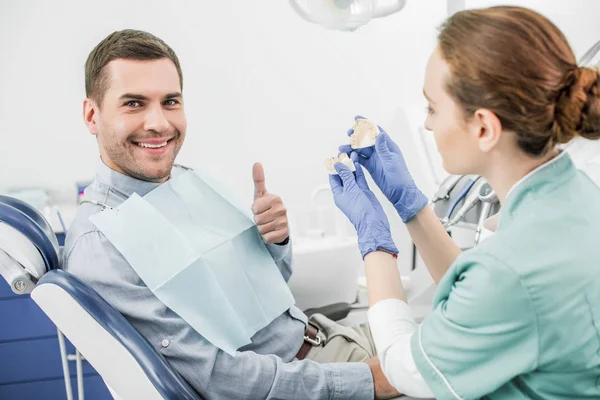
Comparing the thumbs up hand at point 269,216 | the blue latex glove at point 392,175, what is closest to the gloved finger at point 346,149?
the blue latex glove at point 392,175

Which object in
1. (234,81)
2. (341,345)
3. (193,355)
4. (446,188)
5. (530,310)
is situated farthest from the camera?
(234,81)

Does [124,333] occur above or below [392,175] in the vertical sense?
below

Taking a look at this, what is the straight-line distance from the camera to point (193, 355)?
113 centimetres

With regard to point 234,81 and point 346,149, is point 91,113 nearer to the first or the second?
point 346,149

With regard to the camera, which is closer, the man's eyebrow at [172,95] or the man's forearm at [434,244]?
the man's forearm at [434,244]

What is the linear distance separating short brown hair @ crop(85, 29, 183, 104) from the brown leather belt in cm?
78

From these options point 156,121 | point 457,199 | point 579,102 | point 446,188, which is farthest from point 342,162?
point 446,188

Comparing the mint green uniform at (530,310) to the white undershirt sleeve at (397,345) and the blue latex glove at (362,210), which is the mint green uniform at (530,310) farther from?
the blue latex glove at (362,210)

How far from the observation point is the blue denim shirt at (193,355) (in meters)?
1.13

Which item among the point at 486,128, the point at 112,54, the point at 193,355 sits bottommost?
the point at 193,355

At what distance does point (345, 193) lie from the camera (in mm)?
1217

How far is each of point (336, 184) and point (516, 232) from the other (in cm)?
52

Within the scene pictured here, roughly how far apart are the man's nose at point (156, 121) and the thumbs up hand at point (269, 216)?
0.24 meters

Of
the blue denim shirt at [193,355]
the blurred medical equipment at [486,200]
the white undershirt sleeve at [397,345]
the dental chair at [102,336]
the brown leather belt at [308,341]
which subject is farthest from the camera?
the blurred medical equipment at [486,200]
